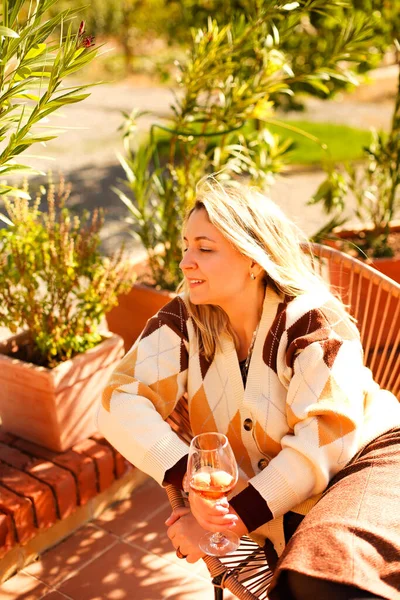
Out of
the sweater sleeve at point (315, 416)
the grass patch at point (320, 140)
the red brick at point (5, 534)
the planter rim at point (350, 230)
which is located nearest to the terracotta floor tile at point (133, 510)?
the red brick at point (5, 534)

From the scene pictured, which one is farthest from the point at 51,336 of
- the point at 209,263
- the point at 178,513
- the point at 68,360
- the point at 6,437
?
the point at 178,513

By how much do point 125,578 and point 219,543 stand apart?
81 cm

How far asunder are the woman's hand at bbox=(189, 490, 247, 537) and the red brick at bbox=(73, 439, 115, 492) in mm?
1003

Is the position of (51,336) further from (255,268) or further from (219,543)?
(219,543)

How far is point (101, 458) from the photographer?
278 cm

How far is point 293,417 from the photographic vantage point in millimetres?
1996

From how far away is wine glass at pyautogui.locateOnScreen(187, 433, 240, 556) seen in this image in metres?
1.72

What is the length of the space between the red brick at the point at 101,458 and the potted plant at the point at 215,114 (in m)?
0.72

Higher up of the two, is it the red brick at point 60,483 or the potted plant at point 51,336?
the potted plant at point 51,336

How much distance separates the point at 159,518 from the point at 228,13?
2704mm

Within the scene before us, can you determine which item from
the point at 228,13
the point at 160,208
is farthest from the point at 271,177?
the point at 228,13

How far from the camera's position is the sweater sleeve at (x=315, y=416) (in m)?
1.90

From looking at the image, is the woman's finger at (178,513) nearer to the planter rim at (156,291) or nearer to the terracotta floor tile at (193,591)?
the terracotta floor tile at (193,591)

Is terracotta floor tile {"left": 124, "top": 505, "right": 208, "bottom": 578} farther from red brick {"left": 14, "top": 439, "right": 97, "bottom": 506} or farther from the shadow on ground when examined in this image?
the shadow on ground
